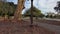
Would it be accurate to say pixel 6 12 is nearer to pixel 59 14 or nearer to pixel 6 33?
pixel 59 14

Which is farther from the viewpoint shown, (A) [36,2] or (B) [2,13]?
(A) [36,2]

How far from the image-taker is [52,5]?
39.0 metres

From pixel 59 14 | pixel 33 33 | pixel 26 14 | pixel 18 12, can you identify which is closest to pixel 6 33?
pixel 33 33

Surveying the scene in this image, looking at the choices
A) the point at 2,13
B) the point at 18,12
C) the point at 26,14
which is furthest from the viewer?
the point at 26,14

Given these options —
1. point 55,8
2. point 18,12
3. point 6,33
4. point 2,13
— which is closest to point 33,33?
point 6,33

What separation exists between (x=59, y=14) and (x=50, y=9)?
9.83 ft

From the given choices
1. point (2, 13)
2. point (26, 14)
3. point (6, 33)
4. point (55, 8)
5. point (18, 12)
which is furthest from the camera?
point (55, 8)

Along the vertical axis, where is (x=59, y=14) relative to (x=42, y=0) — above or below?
below

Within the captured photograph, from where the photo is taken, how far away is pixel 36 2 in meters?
40.3

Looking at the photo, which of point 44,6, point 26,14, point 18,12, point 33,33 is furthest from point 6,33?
point 44,6

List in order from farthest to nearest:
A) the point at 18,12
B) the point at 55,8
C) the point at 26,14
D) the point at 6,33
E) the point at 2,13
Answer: the point at 55,8 < the point at 26,14 < the point at 2,13 < the point at 18,12 < the point at 6,33

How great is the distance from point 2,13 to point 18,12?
31.3 ft

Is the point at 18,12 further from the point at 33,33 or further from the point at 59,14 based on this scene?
the point at 59,14

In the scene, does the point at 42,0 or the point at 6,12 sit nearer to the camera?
the point at 6,12
